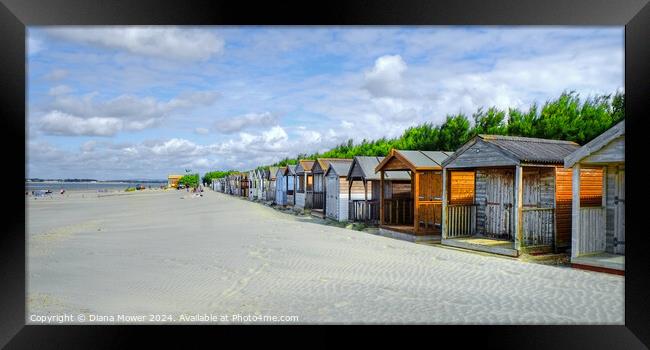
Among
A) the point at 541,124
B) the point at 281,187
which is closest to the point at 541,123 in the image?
the point at 541,124

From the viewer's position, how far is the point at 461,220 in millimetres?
14438

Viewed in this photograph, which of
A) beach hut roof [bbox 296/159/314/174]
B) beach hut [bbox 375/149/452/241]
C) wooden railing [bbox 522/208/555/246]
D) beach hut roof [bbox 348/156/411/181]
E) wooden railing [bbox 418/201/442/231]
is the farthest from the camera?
beach hut roof [bbox 296/159/314/174]

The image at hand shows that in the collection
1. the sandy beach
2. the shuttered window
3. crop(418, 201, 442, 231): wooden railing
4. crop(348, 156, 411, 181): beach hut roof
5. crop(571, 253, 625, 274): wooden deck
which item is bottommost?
the sandy beach

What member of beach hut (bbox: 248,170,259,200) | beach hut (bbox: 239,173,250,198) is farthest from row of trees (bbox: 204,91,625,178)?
beach hut (bbox: 239,173,250,198)

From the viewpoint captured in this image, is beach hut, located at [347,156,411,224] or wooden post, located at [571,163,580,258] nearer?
wooden post, located at [571,163,580,258]

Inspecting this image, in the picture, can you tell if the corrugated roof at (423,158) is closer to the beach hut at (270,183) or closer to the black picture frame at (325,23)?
the black picture frame at (325,23)

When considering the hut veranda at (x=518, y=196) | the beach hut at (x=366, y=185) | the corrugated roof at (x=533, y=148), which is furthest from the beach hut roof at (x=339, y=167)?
the corrugated roof at (x=533, y=148)

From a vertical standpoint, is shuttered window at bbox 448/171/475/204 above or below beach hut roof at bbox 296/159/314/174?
below

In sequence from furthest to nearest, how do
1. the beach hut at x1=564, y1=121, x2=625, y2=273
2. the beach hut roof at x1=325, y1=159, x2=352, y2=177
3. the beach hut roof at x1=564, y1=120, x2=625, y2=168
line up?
the beach hut roof at x1=325, y1=159, x2=352, y2=177
the beach hut at x1=564, y1=121, x2=625, y2=273
the beach hut roof at x1=564, y1=120, x2=625, y2=168

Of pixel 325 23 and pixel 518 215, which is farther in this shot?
pixel 518 215

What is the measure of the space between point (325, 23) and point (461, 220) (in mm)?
10266

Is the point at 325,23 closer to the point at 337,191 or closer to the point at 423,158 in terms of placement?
the point at 423,158

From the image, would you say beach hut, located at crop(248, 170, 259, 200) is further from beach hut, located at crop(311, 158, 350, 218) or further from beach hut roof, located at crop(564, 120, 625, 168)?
beach hut roof, located at crop(564, 120, 625, 168)

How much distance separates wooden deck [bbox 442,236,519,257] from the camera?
11584 millimetres
